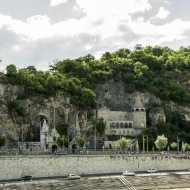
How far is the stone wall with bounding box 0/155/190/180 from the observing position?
58.5 meters

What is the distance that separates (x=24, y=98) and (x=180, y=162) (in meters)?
31.0

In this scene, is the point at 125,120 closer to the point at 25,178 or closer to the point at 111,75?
the point at 111,75

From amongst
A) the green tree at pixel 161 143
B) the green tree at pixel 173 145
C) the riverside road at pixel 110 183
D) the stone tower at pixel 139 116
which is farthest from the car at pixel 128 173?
the stone tower at pixel 139 116

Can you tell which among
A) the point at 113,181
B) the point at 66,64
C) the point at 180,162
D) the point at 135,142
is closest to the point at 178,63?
the point at 66,64

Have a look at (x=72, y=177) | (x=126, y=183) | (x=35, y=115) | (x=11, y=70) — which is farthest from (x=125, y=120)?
(x=72, y=177)

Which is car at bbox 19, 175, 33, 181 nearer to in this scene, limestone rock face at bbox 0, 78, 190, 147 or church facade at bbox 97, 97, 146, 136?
limestone rock face at bbox 0, 78, 190, 147

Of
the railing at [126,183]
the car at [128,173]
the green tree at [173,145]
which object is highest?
the green tree at [173,145]

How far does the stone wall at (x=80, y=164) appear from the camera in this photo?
5853 centimetres

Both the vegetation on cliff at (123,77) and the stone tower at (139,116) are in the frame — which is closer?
the vegetation on cliff at (123,77)

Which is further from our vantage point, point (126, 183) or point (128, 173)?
point (128, 173)

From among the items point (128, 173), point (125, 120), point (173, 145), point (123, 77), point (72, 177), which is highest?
point (123, 77)

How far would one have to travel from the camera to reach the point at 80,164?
64.4m

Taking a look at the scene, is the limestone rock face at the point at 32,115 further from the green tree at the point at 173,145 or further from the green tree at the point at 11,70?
the green tree at the point at 173,145

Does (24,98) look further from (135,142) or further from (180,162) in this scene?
(180,162)
